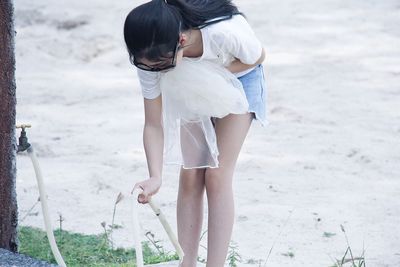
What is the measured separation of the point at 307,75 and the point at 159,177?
405 cm

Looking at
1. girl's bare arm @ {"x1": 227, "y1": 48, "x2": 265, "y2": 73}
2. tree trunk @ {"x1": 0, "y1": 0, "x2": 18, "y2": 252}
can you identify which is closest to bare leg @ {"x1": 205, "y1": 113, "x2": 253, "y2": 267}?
girl's bare arm @ {"x1": 227, "y1": 48, "x2": 265, "y2": 73}

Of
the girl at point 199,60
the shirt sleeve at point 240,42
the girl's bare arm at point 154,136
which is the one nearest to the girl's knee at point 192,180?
the girl at point 199,60

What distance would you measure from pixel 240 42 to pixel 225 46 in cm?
5

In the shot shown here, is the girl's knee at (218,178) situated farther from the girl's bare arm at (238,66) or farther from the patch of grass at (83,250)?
the patch of grass at (83,250)

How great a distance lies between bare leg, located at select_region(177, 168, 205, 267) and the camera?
9.96 feet

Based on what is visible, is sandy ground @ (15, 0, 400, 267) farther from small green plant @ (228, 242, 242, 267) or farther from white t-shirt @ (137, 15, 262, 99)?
white t-shirt @ (137, 15, 262, 99)

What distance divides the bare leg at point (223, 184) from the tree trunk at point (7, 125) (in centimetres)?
66

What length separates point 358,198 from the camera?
14.5 ft

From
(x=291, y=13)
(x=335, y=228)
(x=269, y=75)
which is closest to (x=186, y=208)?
(x=335, y=228)

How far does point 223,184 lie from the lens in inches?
116

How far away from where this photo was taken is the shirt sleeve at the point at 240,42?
A: 9.10ft
